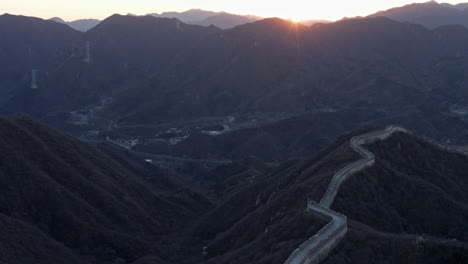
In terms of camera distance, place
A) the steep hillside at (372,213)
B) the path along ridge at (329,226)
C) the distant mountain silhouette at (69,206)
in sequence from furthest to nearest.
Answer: the distant mountain silhouette at (69,206)
the steep hillside at (372,213)
the path along ridge at (329,226)

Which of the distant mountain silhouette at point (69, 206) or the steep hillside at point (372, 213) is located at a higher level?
the steep hillside at point (372, 213)

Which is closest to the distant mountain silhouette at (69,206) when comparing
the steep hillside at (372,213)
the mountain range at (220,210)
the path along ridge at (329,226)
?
the mountain range at (220,210)

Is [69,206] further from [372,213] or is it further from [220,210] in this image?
[372,213]

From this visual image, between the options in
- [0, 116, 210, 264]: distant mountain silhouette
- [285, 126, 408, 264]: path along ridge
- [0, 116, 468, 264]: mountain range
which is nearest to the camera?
[285, 126, 408, 264]: path along ridge

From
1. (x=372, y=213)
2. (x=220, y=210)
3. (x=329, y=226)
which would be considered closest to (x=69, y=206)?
(x=220, y=210)

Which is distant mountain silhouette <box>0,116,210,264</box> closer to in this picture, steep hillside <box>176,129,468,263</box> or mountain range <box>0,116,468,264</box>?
mountain range <box>0,116,468,264</box>

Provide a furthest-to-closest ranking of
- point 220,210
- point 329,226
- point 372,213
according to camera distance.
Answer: point 220,210 → point 372,213 → point 329,226

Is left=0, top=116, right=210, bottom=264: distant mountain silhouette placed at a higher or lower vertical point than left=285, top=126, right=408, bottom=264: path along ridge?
lower

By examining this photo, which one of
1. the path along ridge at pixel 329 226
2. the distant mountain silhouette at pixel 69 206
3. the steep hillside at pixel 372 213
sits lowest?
the distant mountain silhouette at pixel 69 206

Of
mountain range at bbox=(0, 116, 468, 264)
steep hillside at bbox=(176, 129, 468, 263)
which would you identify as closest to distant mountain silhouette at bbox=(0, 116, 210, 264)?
mountain range at bbox=(0, 116, 468, 264)

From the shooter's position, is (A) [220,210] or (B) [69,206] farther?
(A) [220,210]

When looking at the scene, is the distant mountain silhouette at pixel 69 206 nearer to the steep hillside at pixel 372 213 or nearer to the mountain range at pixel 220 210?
the mountain range at pixel 220 210

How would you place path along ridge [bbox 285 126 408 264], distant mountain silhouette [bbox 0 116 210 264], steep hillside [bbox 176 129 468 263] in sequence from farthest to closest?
1. distant mountain silhouette [bbox 0 116 210 264]
2. steep hillside [bbox 176 129 468 263]
3. path along ridge [bbox 285 126 408 264]
